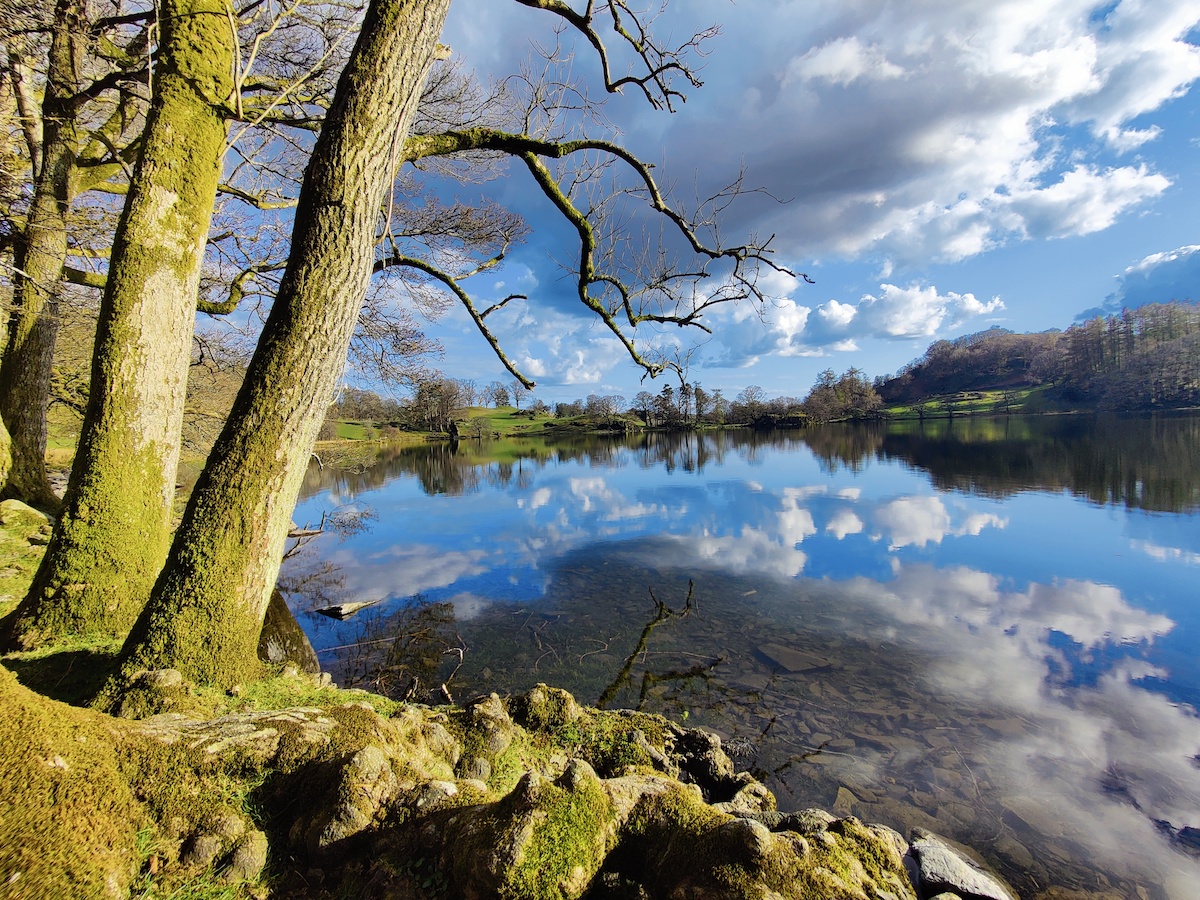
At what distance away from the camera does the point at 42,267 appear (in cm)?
699

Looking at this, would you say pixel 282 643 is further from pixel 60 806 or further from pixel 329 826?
pixel 60 806

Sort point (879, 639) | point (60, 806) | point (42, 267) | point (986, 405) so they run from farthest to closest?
point (986, 405)
point (879, 639)
point (42, 267)
point (60, 806)

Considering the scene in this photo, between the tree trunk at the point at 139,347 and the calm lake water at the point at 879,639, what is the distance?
3.61m

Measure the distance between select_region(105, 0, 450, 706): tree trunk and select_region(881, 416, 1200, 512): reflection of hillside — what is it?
2502 cm

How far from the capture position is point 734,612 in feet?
31.6

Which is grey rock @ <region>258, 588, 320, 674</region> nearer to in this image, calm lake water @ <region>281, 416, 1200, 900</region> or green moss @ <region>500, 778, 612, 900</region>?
calm lake water @ <region>281, 416, 1200, 900</region>

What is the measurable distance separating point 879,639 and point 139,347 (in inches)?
411

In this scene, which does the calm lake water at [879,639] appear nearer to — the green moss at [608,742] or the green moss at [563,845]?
the green moss at [608,742]

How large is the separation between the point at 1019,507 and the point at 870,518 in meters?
5.83

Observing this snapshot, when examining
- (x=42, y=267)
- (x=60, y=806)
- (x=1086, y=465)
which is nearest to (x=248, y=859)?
(x=60, y=806)

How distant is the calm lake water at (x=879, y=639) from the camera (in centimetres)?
507

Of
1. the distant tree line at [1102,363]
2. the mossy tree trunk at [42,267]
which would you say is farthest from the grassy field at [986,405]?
the mossy tree trunk at [42,267]

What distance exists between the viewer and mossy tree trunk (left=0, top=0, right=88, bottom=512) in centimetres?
621

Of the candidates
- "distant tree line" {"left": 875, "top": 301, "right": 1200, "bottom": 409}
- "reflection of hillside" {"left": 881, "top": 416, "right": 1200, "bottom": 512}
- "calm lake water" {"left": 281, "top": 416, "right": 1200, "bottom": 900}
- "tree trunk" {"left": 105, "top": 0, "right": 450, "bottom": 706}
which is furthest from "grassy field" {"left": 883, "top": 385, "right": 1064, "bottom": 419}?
"tree trunk" {"left": 105, "top": 0, "right": 450, "bottom": 706}
